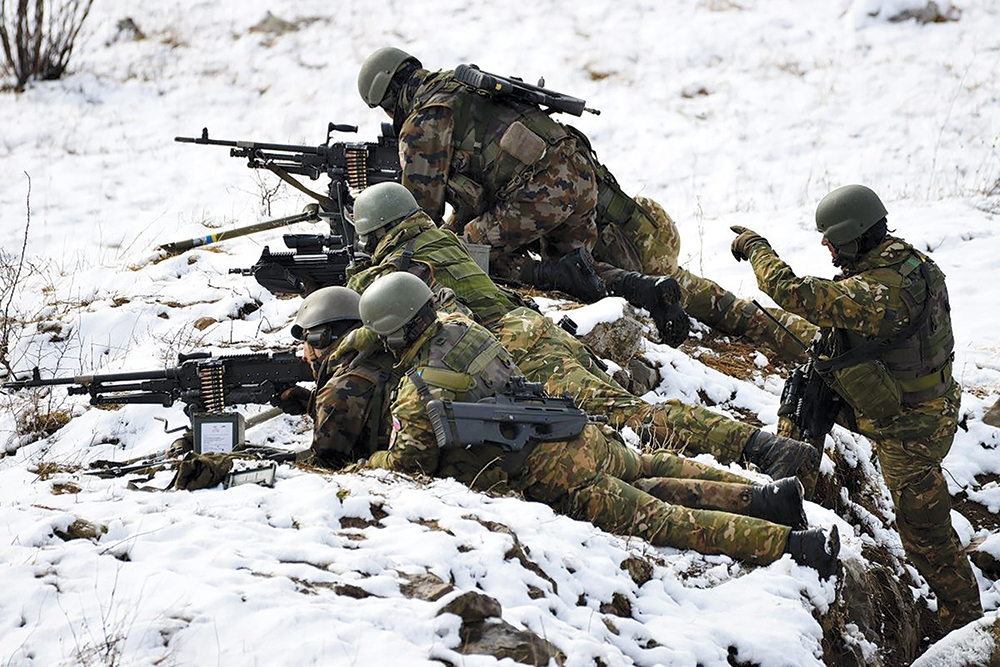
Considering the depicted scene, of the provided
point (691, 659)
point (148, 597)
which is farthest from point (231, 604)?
point (691, 659)

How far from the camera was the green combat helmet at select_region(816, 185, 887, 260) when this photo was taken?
18.7ft

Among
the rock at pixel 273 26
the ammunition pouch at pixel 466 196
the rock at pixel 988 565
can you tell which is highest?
the rock at pixel 273 26

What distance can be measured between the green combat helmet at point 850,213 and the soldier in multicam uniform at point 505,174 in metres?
1.72

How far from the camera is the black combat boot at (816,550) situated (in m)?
4.52

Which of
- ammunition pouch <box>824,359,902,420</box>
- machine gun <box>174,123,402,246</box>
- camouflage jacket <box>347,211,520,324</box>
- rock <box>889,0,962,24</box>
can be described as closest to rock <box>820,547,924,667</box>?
ammunition pouch <box>824,359,902,420</box>

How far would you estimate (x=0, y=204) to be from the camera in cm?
1264

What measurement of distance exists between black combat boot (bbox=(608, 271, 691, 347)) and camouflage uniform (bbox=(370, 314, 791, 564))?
2703mm

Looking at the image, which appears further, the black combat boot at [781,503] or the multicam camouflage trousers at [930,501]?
the multicam camouflage trousers at [930,501]

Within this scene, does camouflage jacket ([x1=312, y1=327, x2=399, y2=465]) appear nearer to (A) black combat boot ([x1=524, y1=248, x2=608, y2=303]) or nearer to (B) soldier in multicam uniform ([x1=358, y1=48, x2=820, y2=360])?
(B) soldier in multicam uniform ([x1=358, y1=48, x2=820, y2=360])

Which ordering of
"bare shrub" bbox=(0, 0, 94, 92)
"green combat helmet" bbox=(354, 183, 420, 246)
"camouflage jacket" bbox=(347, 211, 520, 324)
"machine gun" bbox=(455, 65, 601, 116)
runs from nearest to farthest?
"camouflage jacket" bbox=(347, 211, 520, 324) < "green combat helmet" bbox=(354, 183, 420, 246) < "machine gun" bbox=(455, 65, 601, 116) < "bare shrub" bbox=(0, 0, 94, 92)

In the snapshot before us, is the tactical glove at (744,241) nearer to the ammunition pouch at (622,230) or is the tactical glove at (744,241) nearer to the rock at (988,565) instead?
the ammunition pouch at (622,230)

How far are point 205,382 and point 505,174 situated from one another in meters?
2.78

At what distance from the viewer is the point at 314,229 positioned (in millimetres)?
9992

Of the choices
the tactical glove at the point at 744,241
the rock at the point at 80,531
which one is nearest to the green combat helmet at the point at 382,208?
the tactical glove at the point at 744,241
